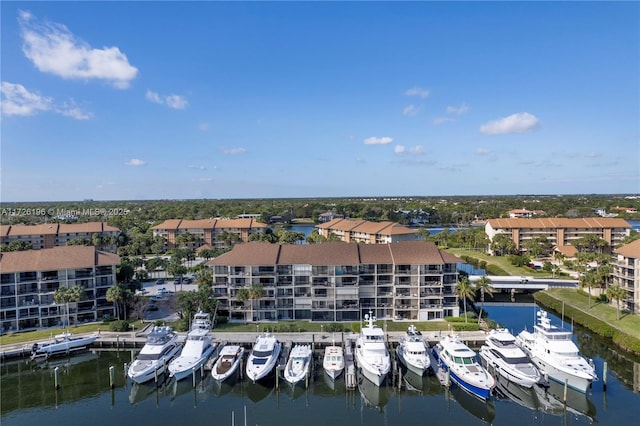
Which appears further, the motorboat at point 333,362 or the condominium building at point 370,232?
the condominium building at point 370,232

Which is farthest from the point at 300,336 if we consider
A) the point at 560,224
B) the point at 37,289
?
the point at 560,224

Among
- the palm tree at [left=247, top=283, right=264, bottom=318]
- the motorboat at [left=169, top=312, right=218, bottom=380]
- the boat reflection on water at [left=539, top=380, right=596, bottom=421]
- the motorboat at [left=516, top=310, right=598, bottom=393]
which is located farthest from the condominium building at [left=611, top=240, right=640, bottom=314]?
the motorboat at [left=169, top=312, right=218, bottom=380]

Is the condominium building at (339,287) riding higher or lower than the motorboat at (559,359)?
higher

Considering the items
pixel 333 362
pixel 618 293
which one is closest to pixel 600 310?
pixel 618 293

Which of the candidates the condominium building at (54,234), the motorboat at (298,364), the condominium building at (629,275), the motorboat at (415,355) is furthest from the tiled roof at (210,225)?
the condominium building at (629,275)

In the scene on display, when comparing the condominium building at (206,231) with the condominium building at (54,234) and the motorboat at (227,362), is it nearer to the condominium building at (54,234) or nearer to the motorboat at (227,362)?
the condominium building at (54,234)

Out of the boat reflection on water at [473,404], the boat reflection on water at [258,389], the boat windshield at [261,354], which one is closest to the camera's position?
the boat reflection on water at [473,404]

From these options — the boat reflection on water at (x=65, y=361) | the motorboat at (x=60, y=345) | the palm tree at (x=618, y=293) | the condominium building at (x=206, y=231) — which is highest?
the condominium building at (x=206, y=231)

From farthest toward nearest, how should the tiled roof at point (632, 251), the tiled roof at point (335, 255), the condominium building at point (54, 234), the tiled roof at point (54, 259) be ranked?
the condominium building at point (54, 234), the tiled roof at point (632, 251), the tiled roof at point (335, 255), the tiled roof at point (54, 259)
